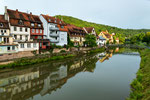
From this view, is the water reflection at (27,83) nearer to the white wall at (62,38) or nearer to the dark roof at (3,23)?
the dark roof at (3,23)

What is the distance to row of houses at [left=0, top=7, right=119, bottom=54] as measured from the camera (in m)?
32.9

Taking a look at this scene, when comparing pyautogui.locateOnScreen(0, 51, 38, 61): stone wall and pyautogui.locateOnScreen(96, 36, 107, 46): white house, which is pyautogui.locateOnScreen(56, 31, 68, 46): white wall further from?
pyautogui.locateOnScreen(96, 36, 107, 46): white house

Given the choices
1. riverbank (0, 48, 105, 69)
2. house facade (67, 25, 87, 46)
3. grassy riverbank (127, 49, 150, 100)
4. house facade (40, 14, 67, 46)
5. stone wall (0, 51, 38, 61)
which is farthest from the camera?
house facade (67, 25, 87, 46)

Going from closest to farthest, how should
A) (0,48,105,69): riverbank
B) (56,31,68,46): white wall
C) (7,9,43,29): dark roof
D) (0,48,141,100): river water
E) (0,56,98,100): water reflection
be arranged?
1. (0,48,141,100): river water
2. (0,56,98,100): water reflection
3. (0,48,105,69): riverbank
4. (7,9,43,29): dark roof
5. (56,31,68,46): white wall

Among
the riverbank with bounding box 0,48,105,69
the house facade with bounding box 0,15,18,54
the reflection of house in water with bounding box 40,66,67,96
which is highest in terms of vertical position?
the house facade with bounding box 0,15,18,54

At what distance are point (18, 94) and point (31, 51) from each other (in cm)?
1969

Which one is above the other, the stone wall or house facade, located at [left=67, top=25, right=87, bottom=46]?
house facade, located at [left=67, top=25, right=87, bottom=46]

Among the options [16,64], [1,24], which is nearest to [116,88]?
[16,64]

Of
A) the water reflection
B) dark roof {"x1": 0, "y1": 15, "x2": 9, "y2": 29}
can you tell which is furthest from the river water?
dark roof {"x1": 0, "y1": 15, "x2": 9, "y2": 29}

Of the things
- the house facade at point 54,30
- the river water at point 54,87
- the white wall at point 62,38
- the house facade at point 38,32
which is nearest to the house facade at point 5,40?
the river water at point 54,87

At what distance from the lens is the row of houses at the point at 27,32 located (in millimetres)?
32912

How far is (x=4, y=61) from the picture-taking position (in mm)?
27359

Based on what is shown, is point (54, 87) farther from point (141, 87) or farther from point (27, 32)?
point (27, 32)

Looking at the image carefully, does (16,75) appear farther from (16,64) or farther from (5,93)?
(5,93)
